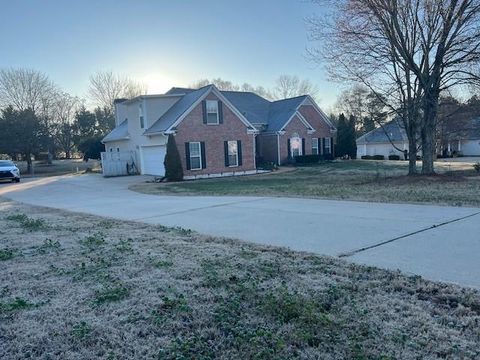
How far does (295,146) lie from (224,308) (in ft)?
101

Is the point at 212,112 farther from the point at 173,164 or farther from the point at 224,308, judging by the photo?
the point at 224,308

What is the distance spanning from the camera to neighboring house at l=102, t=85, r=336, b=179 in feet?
82.6

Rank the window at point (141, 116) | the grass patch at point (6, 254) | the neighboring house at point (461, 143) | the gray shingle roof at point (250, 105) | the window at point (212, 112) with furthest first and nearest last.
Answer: the neighboring house at point (461, 143)
the gray shingle roof at point (250, 105)
the window at point (141, 116)
the window at point (212, 112)
the grass patch at point (6, 254)

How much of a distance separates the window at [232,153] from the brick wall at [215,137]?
32cm

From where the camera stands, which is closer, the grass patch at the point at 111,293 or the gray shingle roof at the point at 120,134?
the grass patch at the point at 111,293

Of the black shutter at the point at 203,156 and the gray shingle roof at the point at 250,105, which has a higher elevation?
the gray shingle roof at the point at 250,105

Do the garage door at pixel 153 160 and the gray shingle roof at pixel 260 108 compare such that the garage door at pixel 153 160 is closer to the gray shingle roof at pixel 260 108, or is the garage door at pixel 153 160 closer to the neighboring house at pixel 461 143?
the gray shingle roof at pixel 260 108

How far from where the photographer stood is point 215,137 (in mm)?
26109

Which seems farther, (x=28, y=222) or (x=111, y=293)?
(x=28, y=222)

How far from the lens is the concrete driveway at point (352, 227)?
539 centimetres

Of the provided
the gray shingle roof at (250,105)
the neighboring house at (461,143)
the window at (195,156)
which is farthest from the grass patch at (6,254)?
the neighboring house at (461,143)

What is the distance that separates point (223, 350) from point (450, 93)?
2015 cm

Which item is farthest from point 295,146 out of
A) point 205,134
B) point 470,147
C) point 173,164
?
point 470,147

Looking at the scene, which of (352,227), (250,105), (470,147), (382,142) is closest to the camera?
(352,227)
